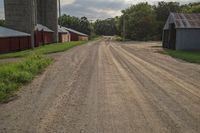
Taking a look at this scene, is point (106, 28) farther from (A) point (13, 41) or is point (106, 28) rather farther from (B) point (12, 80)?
(B) point (12, 80)

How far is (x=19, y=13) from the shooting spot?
4791cm

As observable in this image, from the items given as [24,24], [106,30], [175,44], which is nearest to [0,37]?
[24,24]

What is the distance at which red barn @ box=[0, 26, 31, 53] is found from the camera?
3728 centimetres

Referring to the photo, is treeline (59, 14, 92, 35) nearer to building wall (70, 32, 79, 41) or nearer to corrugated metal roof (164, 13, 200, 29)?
building wall (70, 32, 79, 41)

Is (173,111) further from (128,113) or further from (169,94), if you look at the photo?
(169,94)

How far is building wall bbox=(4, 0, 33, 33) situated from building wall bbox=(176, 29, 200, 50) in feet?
69.2

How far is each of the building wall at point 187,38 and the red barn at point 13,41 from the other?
19927 mm

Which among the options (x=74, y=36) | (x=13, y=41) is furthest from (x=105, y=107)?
(x=74, y=36)

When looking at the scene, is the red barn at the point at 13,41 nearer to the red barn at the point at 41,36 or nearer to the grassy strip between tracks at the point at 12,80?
the red barn at the point at 41,36

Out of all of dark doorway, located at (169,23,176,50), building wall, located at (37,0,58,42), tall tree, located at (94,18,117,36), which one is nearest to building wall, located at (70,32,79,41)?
building wall, located at (37,0,58,42)

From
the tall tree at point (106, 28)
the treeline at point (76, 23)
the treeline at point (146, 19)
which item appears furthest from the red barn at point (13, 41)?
the tall tree at point (106, 28)

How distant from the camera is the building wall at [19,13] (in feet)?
156

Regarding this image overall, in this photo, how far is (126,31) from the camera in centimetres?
9606

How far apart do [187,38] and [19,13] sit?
24.1 m
